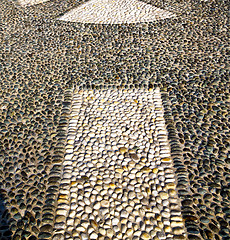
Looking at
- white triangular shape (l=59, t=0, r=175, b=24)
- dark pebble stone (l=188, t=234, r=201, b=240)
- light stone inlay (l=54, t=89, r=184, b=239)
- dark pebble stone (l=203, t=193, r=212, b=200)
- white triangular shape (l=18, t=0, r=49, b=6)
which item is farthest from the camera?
white triangular shape (l=18, t=0, r=49, b=6)

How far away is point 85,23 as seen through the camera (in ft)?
20.9

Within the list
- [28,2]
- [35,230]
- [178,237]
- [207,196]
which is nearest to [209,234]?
[178,237]

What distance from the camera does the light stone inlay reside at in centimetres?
287

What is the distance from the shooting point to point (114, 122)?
4.02m

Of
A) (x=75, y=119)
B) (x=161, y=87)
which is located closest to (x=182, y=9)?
(x=161, y=87)

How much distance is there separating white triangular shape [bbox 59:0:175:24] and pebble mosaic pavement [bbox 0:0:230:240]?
0.13 meters

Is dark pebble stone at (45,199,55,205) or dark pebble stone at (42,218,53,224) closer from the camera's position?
dark pebble stone at (42,218,53,224)

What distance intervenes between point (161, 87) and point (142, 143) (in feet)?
4.22

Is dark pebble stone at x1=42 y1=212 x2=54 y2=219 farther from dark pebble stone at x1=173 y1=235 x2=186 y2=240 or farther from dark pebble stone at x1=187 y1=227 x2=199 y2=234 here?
dark pebble stone at x1=187 y1=227 x2=199 y2=234

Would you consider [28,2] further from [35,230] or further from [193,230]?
[193,230]

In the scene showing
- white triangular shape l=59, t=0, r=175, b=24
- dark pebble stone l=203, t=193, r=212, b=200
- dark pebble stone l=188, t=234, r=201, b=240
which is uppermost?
white triangular shape l=59, t=0, r=175, b=24

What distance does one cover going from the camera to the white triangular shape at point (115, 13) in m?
6.50

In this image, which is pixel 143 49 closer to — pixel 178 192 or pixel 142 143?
pixel 142 143

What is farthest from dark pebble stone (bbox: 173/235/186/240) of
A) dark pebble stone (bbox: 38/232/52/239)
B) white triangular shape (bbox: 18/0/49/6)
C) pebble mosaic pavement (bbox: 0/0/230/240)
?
white triangular shape (bbox: 18/0/49/6)
